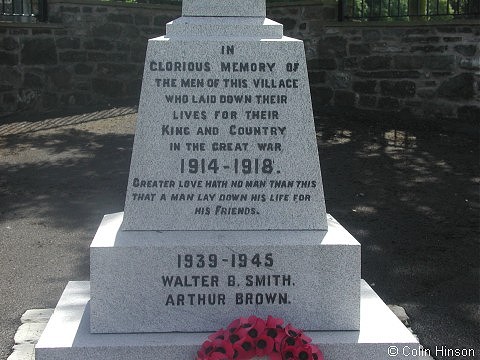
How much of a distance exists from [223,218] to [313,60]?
8825 millimetres

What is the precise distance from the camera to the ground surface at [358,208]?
5.12 m

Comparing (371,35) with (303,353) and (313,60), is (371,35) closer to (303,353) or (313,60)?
(313,60)

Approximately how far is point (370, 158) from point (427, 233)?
303 centimetres

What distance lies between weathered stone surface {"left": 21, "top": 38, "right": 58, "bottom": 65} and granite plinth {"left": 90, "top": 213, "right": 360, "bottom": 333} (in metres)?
8.79

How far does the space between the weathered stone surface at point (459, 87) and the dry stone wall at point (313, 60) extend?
14 mm

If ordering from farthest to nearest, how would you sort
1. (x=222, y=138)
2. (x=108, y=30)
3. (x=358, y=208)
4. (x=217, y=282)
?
(x=108, y=30), (x=358, y=208), (x=222, y=138), (x=217, y=282)

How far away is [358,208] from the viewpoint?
7.32m

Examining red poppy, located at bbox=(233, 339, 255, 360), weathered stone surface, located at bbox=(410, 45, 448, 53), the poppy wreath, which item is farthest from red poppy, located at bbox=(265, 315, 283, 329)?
weathered stone surface, located at bbox=(410, 45, 448, 53)

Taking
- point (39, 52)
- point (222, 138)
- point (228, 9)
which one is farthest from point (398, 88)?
point (222, 138)

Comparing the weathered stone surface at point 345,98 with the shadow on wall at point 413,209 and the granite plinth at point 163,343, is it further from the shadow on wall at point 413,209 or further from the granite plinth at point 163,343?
the granite plinth at point 163,343

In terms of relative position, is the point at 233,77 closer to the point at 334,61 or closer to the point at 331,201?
the point at 331,201

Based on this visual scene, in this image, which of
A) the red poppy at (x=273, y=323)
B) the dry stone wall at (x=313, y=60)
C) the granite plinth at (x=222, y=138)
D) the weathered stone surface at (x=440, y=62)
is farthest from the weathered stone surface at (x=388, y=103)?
the red poppy at (x=273, y=323)

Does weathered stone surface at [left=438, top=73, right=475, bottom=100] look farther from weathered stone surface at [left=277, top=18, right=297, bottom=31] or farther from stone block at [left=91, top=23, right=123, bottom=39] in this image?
stone block at [left=91, top=23, right=123, bottom=39]

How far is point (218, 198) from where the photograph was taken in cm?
391
